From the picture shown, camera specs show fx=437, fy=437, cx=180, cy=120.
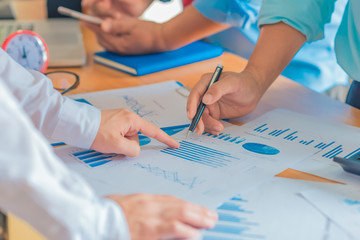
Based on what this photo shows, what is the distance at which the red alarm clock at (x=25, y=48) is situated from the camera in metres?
1.02

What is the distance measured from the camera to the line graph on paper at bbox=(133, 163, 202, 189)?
0.62 m

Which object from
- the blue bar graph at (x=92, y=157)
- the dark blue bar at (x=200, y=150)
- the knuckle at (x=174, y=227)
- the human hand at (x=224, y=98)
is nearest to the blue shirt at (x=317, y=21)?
the human hand at (x=224, y=98)

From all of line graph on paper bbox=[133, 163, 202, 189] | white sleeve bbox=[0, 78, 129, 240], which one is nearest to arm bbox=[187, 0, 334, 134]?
line graph on paper bbox=[133, 163, 202, 189]

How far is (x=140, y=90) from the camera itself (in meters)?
1.00

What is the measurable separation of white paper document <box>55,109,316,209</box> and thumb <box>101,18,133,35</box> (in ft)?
1.69

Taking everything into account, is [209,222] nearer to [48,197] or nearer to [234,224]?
[234,224]

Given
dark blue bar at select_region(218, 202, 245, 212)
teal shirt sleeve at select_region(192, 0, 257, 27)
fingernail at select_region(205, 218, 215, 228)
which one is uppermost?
teal shirt sleeve at select_region(192, 0, 257, 27)

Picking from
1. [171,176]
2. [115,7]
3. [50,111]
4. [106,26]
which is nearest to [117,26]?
[106,26]

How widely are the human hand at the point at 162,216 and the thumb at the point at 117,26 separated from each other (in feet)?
2.51

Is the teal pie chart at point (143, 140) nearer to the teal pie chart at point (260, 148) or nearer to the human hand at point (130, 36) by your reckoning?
the teal pie chart at point (260, 148)

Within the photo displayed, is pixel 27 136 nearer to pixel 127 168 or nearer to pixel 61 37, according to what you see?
pixel 127 168

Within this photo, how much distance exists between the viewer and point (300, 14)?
947 millimetres

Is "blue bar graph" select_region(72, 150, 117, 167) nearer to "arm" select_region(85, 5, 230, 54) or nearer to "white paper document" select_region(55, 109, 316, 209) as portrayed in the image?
"white paper document" select_region(55, 109, 316, 209)

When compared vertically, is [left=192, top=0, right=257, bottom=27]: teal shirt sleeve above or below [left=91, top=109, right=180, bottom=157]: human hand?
above
